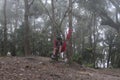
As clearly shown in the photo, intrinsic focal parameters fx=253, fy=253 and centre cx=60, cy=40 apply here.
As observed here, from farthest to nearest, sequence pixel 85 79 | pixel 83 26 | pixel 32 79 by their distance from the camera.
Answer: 1. pixel 83 26
2. pixel 85 79
3. pixel 32 79

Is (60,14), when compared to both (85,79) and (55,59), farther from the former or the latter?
(85,79)

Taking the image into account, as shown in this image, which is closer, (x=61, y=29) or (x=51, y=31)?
(x=61, y=29)

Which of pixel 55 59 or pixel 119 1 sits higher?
pixel 119 1

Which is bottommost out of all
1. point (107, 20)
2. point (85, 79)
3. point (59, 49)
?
point (85, 79)

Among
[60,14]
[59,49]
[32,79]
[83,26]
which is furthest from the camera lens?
[83,26]

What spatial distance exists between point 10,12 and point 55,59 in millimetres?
19972

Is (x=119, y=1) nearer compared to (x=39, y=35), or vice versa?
(x=119, y=1)

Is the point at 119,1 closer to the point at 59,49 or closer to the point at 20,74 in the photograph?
the point at 59,49

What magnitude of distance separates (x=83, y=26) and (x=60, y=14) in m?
4.19

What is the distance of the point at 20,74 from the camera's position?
7.31 m

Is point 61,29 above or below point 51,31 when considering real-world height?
below

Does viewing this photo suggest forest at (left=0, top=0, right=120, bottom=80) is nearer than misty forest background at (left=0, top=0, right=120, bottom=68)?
Yes

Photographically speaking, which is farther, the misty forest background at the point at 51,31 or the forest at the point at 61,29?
the misty forest background at the point at 51,31

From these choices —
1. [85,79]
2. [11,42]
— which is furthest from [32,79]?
[11,42]
